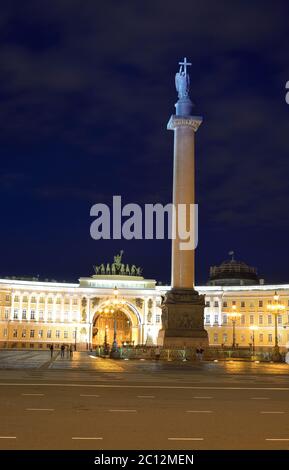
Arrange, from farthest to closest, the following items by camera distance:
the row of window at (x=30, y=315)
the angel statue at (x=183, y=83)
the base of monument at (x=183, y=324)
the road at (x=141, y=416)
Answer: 1. the row of window at (x=30, y=315)
2. the angel statue at (x=183, y=83)
3. the base of monument at (x=183, y=324)
4. the road at (x=141, y=416)

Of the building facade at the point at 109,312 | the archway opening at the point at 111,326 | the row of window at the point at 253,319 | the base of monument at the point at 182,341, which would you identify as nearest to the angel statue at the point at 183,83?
the base of monument at the point at 182,341

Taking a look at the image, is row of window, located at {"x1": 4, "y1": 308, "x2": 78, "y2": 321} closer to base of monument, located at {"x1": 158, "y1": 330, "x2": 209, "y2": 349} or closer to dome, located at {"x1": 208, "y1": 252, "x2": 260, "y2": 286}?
dome, located at {"x1": 208, "y1": 252, "x2": 260, "y2": 286}

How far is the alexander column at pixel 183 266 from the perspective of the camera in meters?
67.6

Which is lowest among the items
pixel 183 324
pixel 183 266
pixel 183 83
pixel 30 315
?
pixel 183 324

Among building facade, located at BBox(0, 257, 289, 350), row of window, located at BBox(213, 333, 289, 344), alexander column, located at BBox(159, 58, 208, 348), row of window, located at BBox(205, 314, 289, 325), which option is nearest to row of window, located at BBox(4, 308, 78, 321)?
building facade, located at BBox(0, 257, 289, 350)

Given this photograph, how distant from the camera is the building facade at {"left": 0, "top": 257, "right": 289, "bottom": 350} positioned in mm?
150625

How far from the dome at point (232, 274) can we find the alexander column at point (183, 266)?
10085 cm

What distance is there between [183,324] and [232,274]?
363 feet

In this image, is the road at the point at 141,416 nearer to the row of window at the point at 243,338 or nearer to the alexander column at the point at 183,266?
the alexander column at the point at 183,266

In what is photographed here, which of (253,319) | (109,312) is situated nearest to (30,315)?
(109,312)

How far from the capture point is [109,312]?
541ft

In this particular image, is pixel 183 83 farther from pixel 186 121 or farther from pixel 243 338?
pixel 243 338

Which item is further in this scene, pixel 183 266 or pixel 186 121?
pixel 186 121
